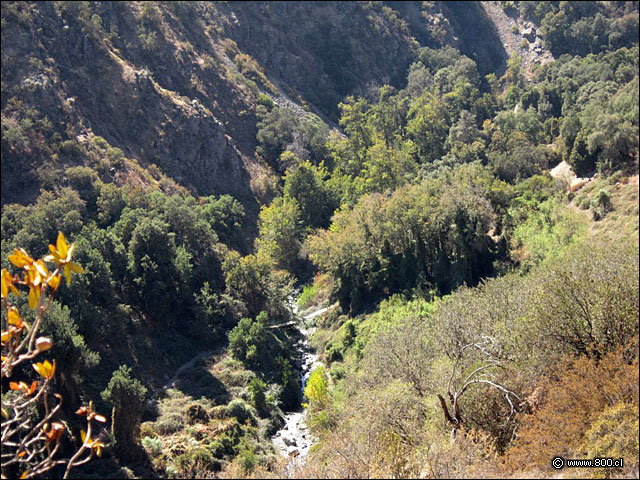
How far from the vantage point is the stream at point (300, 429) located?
100 ft

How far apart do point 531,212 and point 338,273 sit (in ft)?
54.2

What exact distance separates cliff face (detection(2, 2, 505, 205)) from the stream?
24.4 m

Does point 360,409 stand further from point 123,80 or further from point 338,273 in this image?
point 123,80

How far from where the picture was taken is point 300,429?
34.2m

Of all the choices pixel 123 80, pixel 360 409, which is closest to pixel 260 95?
pixel 123 80

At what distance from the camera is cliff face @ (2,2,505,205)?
54062 millimetres

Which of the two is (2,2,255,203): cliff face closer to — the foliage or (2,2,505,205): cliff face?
(2,2,505,205): cliff face

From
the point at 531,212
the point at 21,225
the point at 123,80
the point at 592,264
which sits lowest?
the point at 531,212

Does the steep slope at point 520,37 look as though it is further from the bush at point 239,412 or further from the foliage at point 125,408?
the foliage at point 125,408

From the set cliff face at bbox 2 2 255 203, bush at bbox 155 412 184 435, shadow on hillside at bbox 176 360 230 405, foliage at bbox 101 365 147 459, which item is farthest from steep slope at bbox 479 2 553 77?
foliage at bbox 101 365 147 459

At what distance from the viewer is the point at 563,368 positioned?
19797 mm

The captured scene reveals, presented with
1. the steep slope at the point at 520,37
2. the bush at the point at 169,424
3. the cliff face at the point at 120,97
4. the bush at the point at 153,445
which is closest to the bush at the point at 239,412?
the bush at the point at 169,424

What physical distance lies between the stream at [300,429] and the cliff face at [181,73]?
24.4m

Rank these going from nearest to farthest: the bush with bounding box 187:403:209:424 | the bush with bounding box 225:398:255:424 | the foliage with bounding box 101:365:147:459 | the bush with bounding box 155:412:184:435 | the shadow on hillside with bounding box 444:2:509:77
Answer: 1. the foliage with bounding box 101:365:147:459
2. the bush with bounding box 155:412:184:435
3. the bush with bounding box 187:403:209:424
4. the bush with bounding box 225:398:255:424
5. the shadow on hillside with bounding box 444:2:509:77
